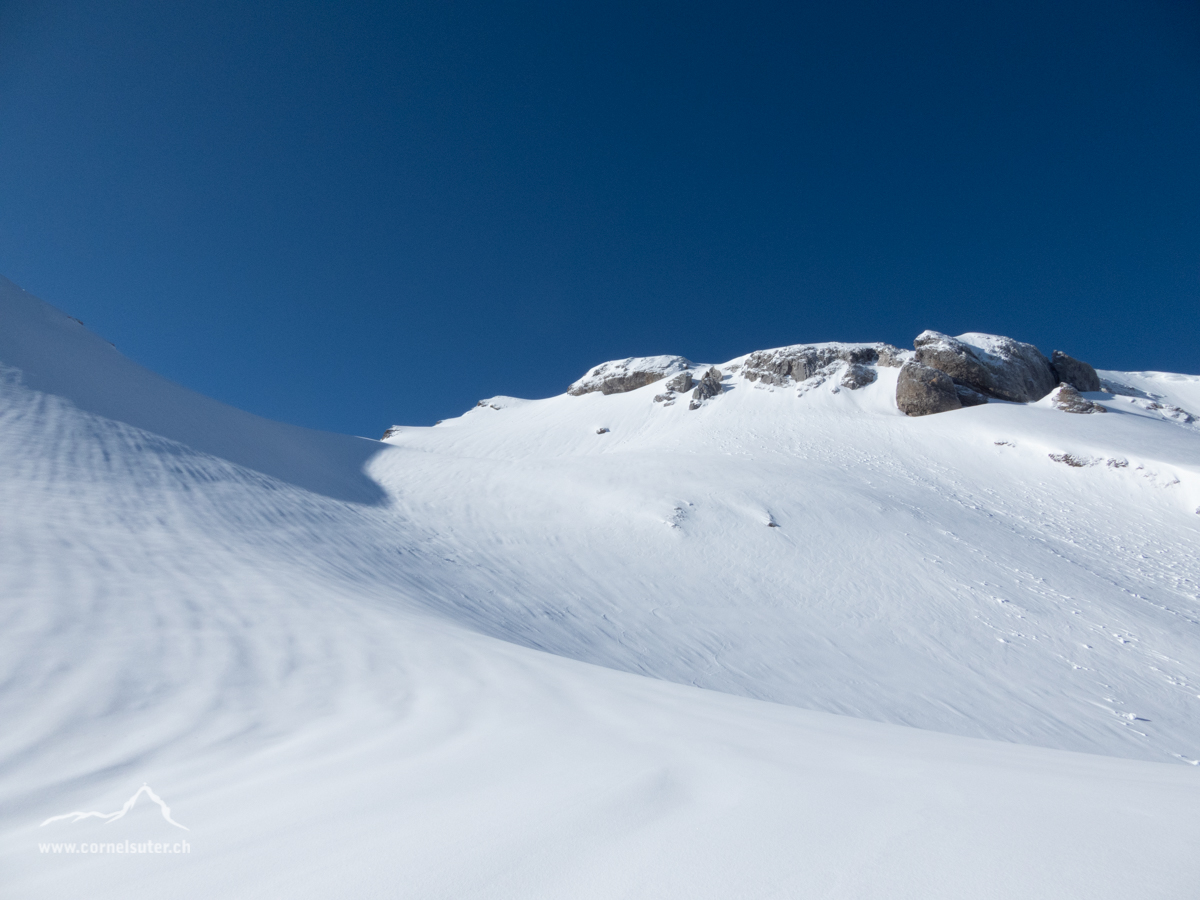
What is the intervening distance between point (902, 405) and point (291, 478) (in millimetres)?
29789

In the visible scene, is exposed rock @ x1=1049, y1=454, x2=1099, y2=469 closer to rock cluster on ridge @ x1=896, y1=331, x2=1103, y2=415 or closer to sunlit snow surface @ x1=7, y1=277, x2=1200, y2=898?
sunlit snow surface @ x1=7, y1=277, x2=1200, y2=898

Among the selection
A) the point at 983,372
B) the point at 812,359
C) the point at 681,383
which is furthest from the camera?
the point at 681,383

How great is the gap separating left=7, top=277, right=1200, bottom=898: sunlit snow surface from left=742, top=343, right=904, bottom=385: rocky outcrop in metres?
16.9

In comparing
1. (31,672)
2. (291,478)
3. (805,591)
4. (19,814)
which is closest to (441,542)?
(291,478)

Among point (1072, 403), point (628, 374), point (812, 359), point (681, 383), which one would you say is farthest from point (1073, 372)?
point (628, 374)

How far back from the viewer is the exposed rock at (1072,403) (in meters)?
26.6

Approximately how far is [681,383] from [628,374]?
6.83 metres

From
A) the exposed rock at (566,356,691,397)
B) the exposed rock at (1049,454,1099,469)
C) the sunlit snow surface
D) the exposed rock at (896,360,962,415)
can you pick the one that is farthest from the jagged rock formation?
the sunlit snow surface

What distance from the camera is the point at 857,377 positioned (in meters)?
35.1

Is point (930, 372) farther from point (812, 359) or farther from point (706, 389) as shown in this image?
point (706, 389)

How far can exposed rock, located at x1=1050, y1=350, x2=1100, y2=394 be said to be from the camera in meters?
33.9

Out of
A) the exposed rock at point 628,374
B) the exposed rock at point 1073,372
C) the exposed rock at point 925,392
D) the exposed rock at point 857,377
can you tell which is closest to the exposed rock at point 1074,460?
the exposed rock at point 925,392

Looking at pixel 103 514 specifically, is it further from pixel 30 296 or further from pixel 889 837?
pixel 30 296

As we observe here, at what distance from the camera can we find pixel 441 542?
1116 centimetres
